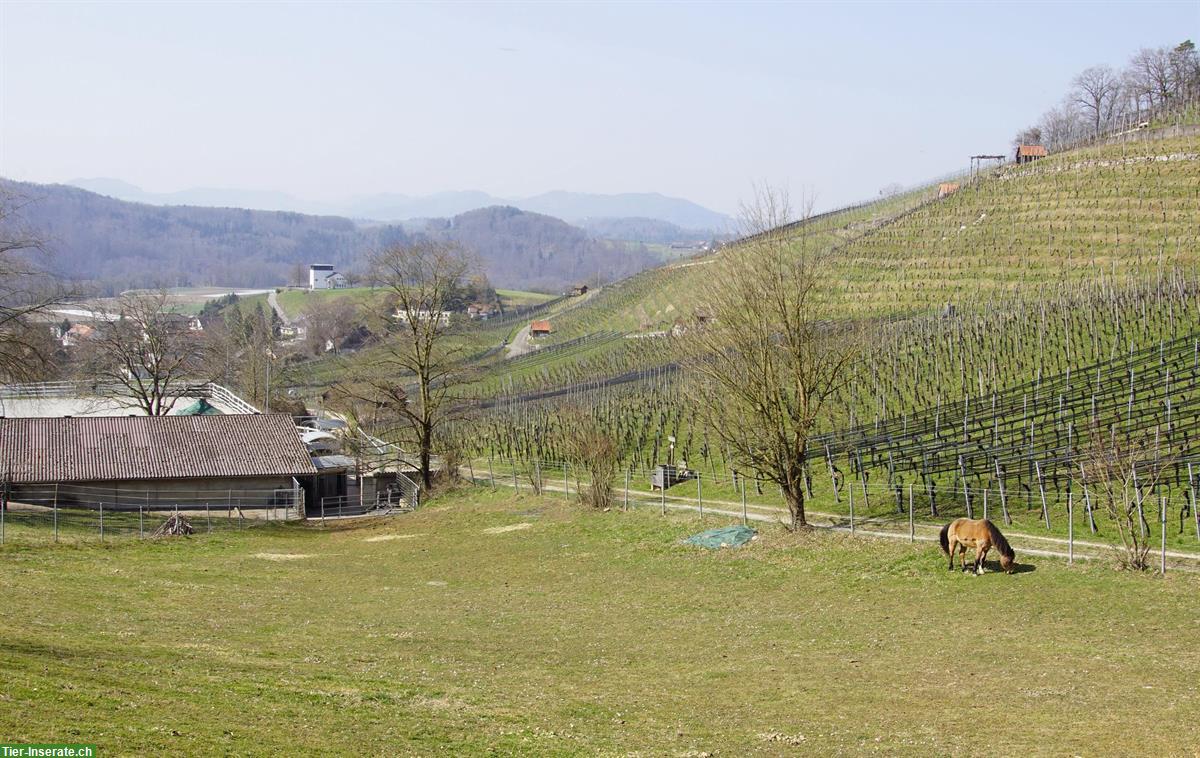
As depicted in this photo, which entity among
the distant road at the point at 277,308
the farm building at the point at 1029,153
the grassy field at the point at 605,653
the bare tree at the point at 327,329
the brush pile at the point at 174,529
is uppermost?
the farm building at the point at 1029,153

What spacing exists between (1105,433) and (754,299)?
1100 centimetres

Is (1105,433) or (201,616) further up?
(1105,433)

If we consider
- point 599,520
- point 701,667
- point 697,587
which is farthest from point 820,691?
point 599,520

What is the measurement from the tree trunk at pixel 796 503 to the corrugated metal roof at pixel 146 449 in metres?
20.4

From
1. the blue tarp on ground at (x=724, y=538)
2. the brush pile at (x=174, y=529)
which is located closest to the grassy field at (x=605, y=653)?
the blue tarp on ground at (x=724, y=538)

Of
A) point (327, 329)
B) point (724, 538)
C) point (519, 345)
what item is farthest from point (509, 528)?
point (327, 329)

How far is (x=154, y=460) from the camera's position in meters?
40.0

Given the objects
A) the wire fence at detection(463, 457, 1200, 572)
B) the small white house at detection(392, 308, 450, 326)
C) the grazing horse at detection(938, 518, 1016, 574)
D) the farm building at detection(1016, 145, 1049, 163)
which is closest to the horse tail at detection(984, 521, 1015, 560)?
the grazing horse at detection(938, 518, 1016, 574)

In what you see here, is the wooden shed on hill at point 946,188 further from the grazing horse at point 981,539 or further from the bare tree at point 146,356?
the grazing horse at point 981,539

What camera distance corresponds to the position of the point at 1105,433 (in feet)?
98.9

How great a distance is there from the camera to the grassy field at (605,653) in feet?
39.5

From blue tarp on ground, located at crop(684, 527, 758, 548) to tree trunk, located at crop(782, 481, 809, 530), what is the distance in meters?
1.14

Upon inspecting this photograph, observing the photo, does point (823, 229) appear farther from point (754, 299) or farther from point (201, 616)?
point (201, 616)

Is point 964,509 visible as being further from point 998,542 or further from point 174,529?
point 174,529
